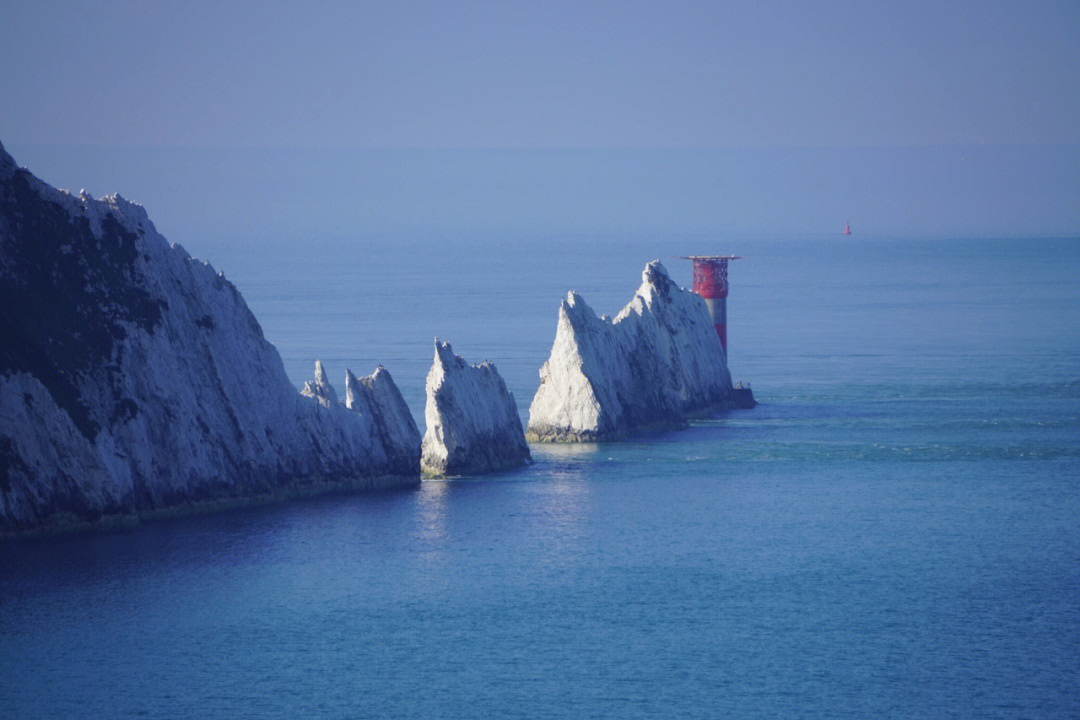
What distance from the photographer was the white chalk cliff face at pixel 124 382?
59.1 m

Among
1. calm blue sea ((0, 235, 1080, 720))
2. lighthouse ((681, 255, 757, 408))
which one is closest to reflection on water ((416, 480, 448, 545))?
calm blue sea ((0, 235, 1080, 720))

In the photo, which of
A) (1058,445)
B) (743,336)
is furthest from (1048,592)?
(743,336)

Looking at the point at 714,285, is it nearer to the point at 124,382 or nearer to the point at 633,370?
the point at 633,370

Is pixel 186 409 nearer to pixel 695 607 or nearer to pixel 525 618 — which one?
pixel 525 618

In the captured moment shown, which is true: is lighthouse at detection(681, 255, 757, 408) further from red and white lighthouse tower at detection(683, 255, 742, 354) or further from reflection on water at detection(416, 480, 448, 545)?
reflection on water at detection(416, 480, 448, 545)

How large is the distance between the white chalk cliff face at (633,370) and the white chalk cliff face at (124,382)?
80.8 ft

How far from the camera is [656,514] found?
7306cm

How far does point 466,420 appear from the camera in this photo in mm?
79188

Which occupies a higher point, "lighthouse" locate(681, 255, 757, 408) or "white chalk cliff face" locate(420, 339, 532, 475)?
"lighthouse" locate(681, 255, 757, 408)

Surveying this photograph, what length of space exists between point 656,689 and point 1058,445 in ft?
171

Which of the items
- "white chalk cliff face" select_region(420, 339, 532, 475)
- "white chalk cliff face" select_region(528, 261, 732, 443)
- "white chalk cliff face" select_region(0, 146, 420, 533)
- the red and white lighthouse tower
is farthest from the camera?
the red and white lighthouse tower

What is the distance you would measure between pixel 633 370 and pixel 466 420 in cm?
2380

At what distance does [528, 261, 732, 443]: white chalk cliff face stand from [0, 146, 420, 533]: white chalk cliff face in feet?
80.8

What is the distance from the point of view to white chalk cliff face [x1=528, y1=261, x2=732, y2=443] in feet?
307
